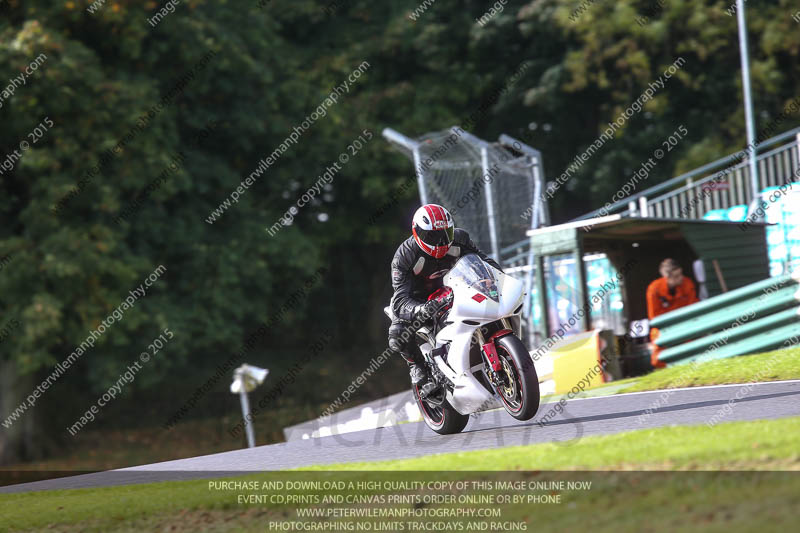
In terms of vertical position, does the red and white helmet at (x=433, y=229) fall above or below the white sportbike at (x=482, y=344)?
above

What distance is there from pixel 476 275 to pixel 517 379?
89 cm

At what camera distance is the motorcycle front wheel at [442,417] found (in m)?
9.24

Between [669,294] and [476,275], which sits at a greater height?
[669,294]

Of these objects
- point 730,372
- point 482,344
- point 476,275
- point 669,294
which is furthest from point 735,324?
point 476,275

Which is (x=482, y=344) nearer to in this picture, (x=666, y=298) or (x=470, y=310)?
(x=470, y=310)

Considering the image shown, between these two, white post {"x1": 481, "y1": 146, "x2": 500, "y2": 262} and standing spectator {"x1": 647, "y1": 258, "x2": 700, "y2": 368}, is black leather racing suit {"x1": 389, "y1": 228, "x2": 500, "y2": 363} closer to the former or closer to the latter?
standing spectator {"x1": 647, "y1": 258, "x2": 700, "y2": 368}

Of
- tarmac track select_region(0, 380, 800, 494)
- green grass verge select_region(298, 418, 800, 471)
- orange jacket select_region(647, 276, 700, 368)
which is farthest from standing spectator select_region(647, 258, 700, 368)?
green grass verge select_region(298, 418, 800, 471)

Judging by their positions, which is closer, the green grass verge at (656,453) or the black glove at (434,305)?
the green grass verge at (656,453)

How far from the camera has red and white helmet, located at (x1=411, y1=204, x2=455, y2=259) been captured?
8.55 m

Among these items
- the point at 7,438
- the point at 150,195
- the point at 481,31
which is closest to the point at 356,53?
the point at 481,31

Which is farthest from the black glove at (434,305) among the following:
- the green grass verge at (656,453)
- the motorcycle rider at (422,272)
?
the green grass verge at (656,453)

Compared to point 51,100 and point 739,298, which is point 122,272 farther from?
point 739,298

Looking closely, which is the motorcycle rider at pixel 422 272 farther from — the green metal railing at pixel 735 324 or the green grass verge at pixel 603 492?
the green metal railing at pixel 735 324

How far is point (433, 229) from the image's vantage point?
8547mm
